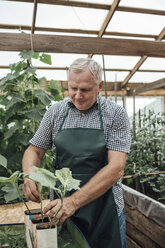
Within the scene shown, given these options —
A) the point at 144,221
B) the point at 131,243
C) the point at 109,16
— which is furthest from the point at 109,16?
the point at 131,243

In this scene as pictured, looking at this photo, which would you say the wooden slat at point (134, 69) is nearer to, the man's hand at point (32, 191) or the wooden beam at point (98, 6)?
the wooden beam at point (98, 6)

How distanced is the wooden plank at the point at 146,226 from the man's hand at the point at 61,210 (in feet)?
3.85

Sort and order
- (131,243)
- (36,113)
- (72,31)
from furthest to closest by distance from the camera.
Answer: (72,31) → (131,243) → (36,113)

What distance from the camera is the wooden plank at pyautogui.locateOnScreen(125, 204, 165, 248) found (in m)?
1.88

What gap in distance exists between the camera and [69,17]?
4301 mm

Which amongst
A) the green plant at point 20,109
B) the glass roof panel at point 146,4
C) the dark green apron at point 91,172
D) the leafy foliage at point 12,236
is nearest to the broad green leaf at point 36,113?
the green plant at point 20,109

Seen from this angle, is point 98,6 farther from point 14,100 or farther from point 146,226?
point 146,226

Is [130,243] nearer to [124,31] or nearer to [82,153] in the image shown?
[82,153]

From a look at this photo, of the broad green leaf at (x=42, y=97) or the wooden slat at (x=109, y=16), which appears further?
the wooden slat at (x=109, y=16)

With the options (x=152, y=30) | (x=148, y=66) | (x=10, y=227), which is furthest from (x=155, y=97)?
(x=10, y=227)

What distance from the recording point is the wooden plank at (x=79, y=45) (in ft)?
8.49

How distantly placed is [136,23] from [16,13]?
2103 millimetres

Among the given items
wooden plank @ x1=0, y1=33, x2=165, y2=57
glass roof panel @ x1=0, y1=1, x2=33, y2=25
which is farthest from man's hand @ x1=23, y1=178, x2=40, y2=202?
glass roof panel @ x1=0, y1=1, x2=33, y2=25

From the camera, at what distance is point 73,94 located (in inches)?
48.9
